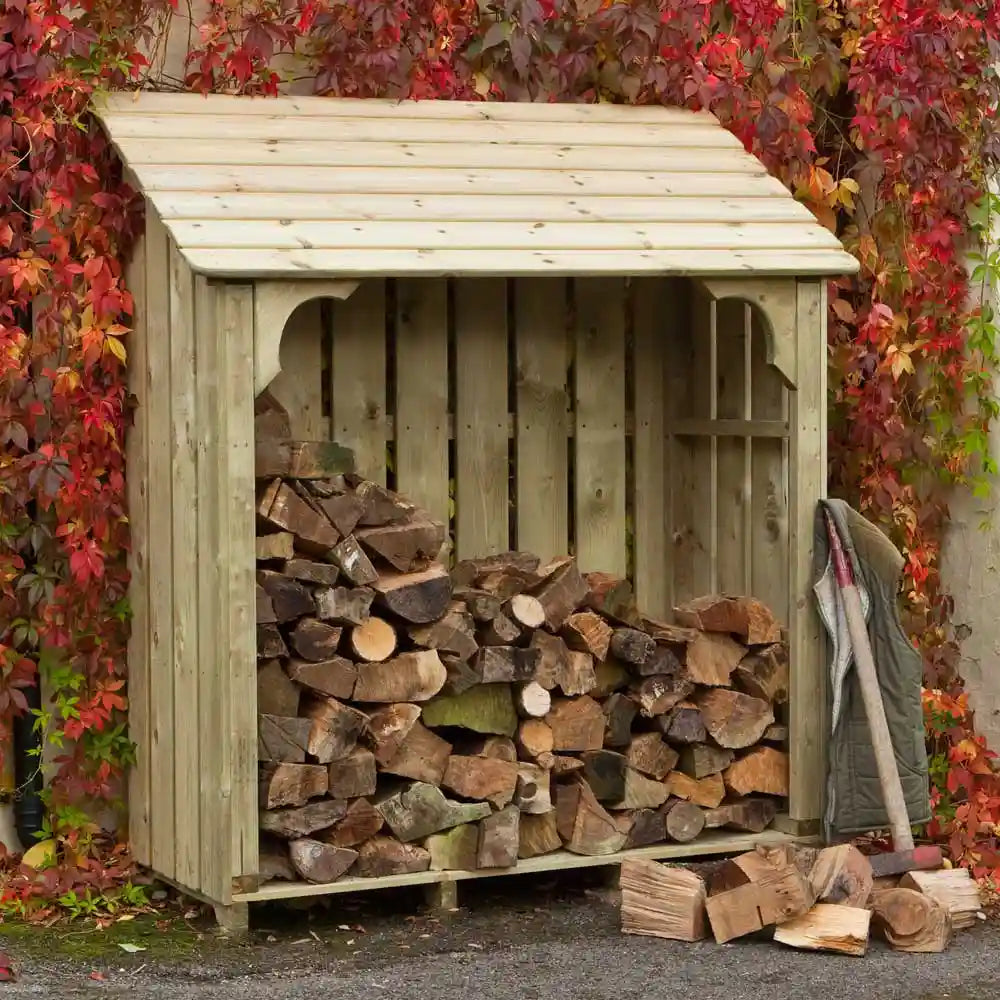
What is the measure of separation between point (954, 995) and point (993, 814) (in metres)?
1.51

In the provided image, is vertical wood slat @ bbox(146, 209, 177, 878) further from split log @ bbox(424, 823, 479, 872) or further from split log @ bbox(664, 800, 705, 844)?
split log @ bbox(664, 800, 705, 844)

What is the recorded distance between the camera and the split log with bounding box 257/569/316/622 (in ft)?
18.0

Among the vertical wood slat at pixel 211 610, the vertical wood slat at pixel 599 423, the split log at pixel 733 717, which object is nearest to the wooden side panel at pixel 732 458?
the vertical wood slat at pixel 599 423

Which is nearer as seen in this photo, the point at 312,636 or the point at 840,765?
the point at 312,636

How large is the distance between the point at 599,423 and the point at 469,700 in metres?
1.26

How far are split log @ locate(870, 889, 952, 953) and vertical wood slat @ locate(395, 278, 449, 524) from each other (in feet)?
6.25

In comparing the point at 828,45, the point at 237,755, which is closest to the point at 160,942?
the point at 237,755

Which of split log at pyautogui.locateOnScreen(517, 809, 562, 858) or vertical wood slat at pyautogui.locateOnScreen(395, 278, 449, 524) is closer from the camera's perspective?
split log at pyautogui.locateOnScreen(517, 809, 562, 858)

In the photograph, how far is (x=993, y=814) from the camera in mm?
6496

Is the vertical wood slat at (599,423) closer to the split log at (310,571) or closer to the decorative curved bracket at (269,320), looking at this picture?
the split log at (310,571)

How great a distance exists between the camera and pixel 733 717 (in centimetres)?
617

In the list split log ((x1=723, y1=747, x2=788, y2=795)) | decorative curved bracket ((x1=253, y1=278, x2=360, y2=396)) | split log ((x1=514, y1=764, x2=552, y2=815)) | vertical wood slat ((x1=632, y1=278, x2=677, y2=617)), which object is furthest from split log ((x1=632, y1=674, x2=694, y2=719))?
decorative curved bracket ((x1=253, y1=278, x2=360, y2=396))

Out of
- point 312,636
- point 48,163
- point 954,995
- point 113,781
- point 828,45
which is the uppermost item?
point 828,45

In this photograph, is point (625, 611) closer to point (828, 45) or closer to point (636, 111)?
point (636, 111)
